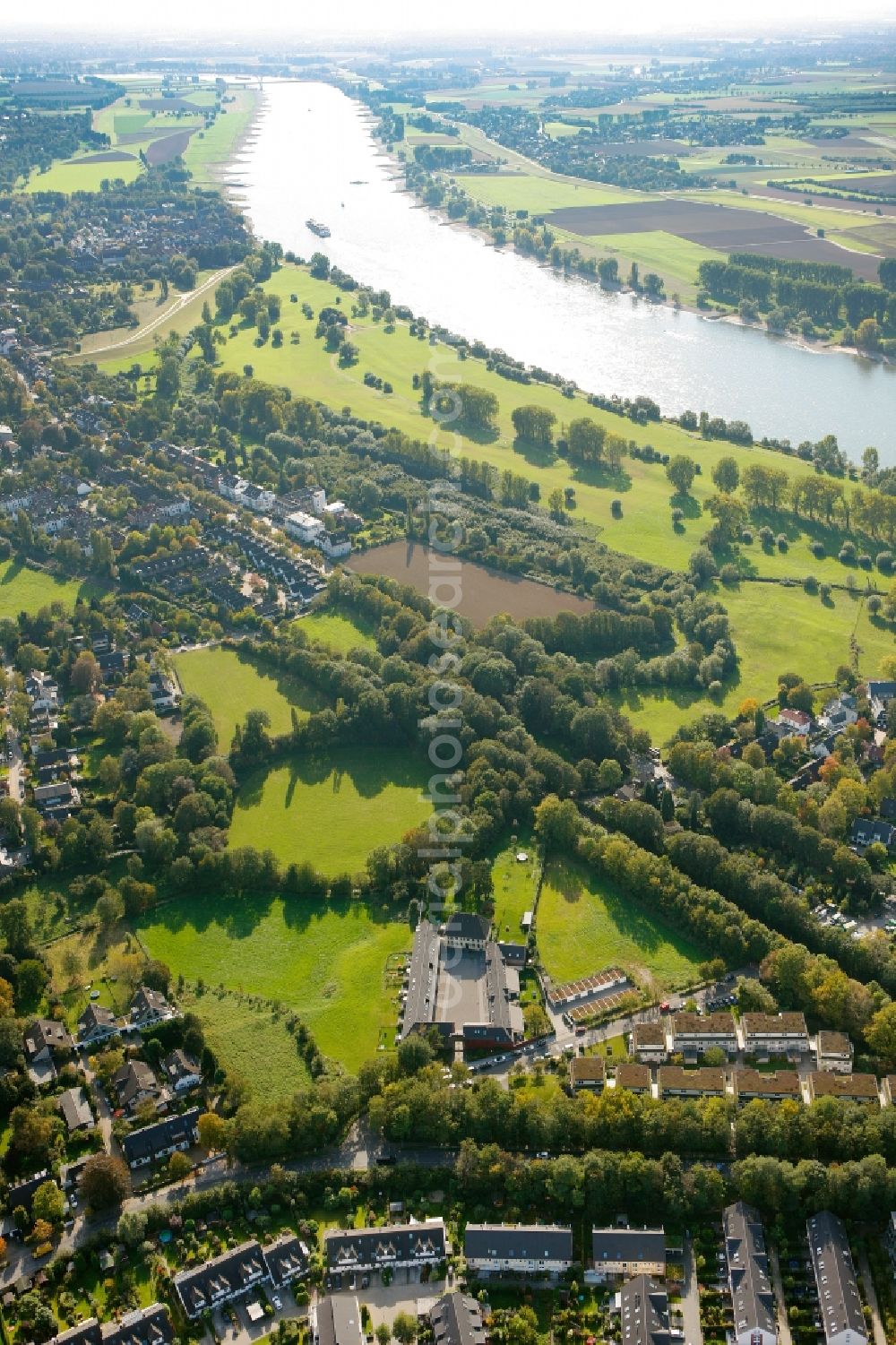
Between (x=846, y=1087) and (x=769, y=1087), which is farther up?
(x=846, y=1087)

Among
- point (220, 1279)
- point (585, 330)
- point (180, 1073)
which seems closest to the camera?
point (220, 1279)

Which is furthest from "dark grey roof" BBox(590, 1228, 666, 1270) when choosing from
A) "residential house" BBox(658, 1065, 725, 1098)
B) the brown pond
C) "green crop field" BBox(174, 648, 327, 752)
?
the brown pond

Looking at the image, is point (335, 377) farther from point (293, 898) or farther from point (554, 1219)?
point (554, 1219)

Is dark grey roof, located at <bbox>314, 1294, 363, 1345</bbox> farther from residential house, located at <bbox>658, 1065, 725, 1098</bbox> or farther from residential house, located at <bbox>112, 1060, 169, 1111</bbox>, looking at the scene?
residential house, located at <bbox>658, 1065, 725, 1098</bbox>

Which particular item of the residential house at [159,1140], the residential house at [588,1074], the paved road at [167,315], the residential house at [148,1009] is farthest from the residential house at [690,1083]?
the paved road at [167,315]

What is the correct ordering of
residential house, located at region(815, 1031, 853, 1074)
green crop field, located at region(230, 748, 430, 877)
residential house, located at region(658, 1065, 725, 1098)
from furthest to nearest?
green crop field, located at region(230, 748, 430, 877) → residential house, located at region(815, 1031, 853, 1074) → residential house, located at region(658, 1065, 725, 1098)

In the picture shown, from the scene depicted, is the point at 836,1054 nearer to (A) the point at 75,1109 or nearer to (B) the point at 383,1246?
(B) the point at 383,1246

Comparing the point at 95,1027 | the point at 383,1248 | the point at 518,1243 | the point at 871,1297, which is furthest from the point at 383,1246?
the point at 871,1297
